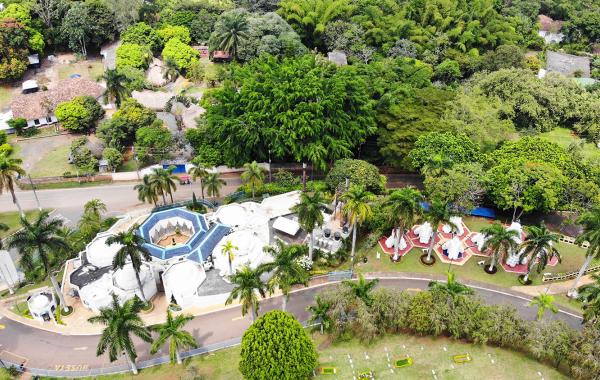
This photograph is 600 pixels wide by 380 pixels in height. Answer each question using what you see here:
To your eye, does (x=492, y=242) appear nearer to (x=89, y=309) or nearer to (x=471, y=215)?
(x=471, y=215)

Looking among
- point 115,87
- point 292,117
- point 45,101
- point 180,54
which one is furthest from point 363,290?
point 180,54

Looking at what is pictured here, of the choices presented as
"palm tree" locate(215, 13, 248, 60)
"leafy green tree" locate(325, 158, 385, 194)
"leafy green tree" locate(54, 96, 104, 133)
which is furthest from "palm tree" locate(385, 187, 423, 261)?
"leafy green tree" locate(54, 96, 104, 133)

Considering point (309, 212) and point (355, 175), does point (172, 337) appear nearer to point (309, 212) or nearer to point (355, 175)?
point (309, 212)

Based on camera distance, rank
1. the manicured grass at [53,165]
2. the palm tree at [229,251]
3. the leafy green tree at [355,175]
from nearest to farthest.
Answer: the palm tree at [229,251], the leafy green tree at [355,175], the manicured grass at [53,165]

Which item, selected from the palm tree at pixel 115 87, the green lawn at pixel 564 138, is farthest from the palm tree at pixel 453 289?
the palm tree at pixel 115 87

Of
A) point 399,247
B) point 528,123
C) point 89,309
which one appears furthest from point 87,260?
point 528,123

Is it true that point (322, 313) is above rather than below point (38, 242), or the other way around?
below

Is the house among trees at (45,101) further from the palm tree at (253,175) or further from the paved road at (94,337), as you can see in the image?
the paved road at (94,337)

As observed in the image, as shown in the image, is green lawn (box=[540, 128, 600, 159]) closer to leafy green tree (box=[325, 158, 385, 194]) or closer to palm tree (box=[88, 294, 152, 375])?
leafy green tree (box=[325, 158, 385, 194])

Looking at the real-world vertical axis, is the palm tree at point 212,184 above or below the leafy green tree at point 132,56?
below
